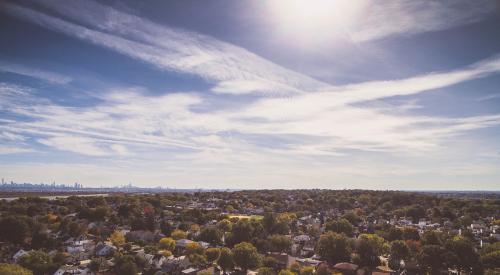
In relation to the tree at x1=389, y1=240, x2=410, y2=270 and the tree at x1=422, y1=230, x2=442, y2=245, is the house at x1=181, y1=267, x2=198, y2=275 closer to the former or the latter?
the tree at x1=389, y1=240, x2=410, y2=270

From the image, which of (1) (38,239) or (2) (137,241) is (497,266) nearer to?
(2) (137,241)

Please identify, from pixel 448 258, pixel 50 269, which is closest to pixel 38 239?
pixel 50 269

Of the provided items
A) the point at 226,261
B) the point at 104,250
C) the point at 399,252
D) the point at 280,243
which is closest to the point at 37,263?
the point at 104,250

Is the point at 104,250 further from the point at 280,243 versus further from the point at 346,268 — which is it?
the point at 346,268

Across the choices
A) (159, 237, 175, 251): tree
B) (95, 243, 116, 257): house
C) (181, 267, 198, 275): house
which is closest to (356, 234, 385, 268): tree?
(181, 267, 198, 275): house

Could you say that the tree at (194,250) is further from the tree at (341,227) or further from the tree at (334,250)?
the tree at (341,227)

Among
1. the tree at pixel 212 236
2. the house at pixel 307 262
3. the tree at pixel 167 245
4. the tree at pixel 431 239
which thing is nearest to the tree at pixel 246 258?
A: the house at pixel 307 262
